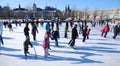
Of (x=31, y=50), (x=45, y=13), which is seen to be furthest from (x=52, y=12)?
(x=31, y=50)

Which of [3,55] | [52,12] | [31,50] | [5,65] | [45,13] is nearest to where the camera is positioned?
[5,65]

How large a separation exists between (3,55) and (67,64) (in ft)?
11.1

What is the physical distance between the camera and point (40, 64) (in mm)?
9195

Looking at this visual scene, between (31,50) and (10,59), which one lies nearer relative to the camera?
(10,59)

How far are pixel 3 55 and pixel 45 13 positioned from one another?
313 feet

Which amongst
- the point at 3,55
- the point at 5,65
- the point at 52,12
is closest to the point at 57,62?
the point at 5,65

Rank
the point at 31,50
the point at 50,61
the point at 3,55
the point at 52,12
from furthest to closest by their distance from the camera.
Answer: the point at 52,12 → the point at 31,50 → the point at 3,55 → the point at 50,61

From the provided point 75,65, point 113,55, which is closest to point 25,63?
point 75,65

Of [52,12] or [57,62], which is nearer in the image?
[57,62]

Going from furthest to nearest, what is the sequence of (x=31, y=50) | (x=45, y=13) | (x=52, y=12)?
1. (x=45, y=13)
2. (x=52, y=12)
3. (x=31, y=50)

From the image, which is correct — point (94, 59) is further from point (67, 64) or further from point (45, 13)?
point (45, 13)

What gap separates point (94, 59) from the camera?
403 inches

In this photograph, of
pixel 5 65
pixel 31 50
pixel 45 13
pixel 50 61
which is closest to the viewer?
pixel 5 65

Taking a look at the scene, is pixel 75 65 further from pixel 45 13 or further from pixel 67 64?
pixel 45 13
